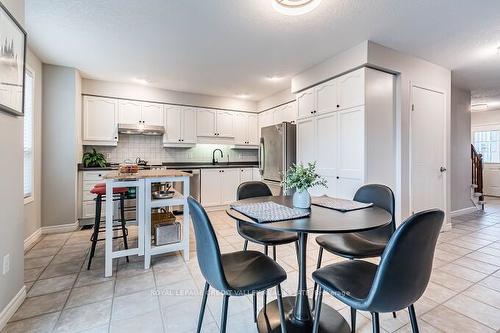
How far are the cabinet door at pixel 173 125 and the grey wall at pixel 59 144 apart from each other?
1491mm

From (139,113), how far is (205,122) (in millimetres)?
1269

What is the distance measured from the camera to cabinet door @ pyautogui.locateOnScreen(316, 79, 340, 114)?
10.7ft

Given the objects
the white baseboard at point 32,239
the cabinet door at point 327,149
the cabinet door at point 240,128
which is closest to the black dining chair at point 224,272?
the cabinet door at point 327,149

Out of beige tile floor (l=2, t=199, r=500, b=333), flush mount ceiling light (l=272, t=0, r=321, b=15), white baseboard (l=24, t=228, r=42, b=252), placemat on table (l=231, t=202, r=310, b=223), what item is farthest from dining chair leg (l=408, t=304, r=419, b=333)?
white baseboard (l=24, t=228, r=42, b=252)

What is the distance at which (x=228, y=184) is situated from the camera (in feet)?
16.6

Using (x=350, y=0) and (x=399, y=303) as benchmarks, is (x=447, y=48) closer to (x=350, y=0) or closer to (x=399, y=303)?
(x=350, y=0)

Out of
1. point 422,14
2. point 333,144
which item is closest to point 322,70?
point 333,144

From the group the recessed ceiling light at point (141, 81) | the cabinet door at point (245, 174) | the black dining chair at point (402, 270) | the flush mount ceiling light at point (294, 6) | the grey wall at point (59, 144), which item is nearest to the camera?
the black dining chair at point (402, 270)

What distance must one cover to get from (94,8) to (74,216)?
114 inches

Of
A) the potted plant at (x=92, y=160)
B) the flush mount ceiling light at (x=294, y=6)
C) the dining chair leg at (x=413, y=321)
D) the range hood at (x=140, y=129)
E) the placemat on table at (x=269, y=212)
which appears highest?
the flush mount ceiling light at (x=294, y=6)

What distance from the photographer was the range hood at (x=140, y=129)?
→ 4320 millimetres

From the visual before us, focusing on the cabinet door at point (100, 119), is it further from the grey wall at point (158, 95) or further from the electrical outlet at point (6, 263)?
the electrical outlet at point (6, 263)

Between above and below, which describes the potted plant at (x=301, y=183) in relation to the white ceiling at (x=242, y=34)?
below

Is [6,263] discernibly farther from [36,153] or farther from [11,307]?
[36,153]
